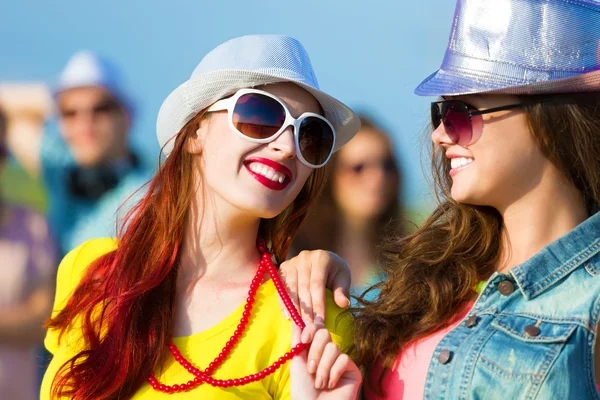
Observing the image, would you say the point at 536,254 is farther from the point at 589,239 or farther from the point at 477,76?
the point at 477,76

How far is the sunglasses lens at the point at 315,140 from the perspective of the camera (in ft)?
9.65

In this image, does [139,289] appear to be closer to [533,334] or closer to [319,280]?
[319,280]

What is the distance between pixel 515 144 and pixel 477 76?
23cm

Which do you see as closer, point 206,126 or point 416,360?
point 416,360

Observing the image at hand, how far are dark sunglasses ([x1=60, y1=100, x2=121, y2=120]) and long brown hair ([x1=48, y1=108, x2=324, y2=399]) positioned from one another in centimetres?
253

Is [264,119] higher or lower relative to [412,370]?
higher

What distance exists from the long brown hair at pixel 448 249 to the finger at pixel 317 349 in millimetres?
270

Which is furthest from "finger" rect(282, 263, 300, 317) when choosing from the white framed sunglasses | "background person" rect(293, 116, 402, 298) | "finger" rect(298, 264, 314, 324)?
"background person" rect(293, 116, 402, 298)

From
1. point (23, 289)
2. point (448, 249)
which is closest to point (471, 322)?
point (448, 249)

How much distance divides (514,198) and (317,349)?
27.8 inches

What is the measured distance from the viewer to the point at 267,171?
288 cm

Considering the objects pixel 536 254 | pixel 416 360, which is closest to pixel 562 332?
pixel 536 254

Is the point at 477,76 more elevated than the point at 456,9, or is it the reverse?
the point at 456,9

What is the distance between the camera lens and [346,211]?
4.84m
